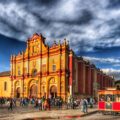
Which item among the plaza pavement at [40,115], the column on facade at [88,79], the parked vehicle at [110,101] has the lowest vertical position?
the plaza pavement at [40,115]

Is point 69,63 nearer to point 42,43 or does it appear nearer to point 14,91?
point 42,43

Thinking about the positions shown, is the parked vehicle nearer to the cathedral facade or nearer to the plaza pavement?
the plaza pavement

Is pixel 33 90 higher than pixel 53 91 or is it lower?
higher

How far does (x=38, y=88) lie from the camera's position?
61.5 m

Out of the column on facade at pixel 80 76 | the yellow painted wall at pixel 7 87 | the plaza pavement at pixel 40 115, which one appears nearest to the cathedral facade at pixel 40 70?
the yellow painted wall at pixel 7 87

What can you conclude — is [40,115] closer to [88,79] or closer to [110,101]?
[110,101]

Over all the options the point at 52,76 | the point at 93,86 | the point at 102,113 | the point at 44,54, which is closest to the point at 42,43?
the point at 44,54

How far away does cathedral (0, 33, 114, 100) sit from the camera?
186 feet

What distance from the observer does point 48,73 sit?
59.6 metres

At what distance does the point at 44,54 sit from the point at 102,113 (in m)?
32.4

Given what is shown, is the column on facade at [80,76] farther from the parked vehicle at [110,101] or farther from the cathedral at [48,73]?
the parked vehicle at [110,101]

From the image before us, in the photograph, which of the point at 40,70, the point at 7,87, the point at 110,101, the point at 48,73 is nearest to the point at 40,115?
the point at 110,101

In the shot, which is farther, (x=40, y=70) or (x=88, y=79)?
(x=88, y=79)

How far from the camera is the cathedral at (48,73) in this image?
56594 mm
